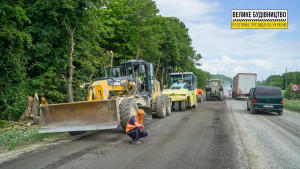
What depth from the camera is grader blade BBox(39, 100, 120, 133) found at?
8281mm

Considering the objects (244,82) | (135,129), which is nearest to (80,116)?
(135,129)

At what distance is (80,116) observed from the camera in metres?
8.53

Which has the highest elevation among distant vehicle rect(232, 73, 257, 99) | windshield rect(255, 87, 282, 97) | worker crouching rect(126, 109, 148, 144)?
distant vehicle rect(232, 73, 257, 99)

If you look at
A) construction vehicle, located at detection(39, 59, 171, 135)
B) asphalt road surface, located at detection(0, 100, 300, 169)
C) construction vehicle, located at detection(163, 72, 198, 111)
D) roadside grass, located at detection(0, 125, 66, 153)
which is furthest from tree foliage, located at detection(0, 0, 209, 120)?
asphalt road surface, located at detection(0, 100, 300, 169)

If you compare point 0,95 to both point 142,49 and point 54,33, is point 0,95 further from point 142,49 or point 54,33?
point 142,49

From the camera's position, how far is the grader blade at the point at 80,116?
27.2 ft

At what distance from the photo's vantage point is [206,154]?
259 inches

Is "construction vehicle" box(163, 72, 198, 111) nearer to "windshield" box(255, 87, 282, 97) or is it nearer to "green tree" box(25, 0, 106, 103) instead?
"windshield" box(255, 87, 282, 97)

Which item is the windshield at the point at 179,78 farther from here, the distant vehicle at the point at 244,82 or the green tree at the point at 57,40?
the distant vehicle at the point at 244,82

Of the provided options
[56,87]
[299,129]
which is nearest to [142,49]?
[56,87]

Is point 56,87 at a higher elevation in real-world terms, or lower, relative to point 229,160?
higher

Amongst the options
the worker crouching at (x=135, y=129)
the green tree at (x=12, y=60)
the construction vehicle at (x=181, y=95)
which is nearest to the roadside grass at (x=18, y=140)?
the worker crouching at (x=135, y=129)

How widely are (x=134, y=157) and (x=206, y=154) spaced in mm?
1852

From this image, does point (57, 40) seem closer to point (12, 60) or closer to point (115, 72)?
point (12, 60)
